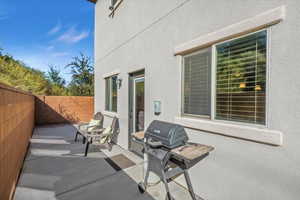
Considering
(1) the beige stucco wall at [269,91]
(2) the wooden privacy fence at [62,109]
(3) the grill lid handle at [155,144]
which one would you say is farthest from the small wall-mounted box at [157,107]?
(2) the wooden privacy fence at [62,109]

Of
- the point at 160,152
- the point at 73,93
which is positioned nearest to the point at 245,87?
the point at 160,152

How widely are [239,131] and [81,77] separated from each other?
15558mm

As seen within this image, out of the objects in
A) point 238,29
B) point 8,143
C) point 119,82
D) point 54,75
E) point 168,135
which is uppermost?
point 54,75

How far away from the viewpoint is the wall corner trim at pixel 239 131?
1.67 metres

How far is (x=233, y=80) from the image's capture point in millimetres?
2156

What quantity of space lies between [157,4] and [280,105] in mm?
3056

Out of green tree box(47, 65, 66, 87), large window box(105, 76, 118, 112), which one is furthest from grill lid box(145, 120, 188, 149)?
green tree box(47, 65, 66, 87)

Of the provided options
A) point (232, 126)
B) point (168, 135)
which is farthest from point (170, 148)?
point (232, 126)

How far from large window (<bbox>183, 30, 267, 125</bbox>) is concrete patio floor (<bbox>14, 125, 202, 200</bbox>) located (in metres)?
1.56

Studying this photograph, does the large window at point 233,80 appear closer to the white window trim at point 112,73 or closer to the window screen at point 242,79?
the window screen at point 242,79

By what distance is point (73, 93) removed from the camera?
50.3 ft

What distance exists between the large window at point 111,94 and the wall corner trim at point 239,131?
358cm

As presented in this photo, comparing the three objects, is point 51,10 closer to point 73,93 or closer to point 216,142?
point 73,93

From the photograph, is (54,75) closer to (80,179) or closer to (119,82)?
(119,82)
